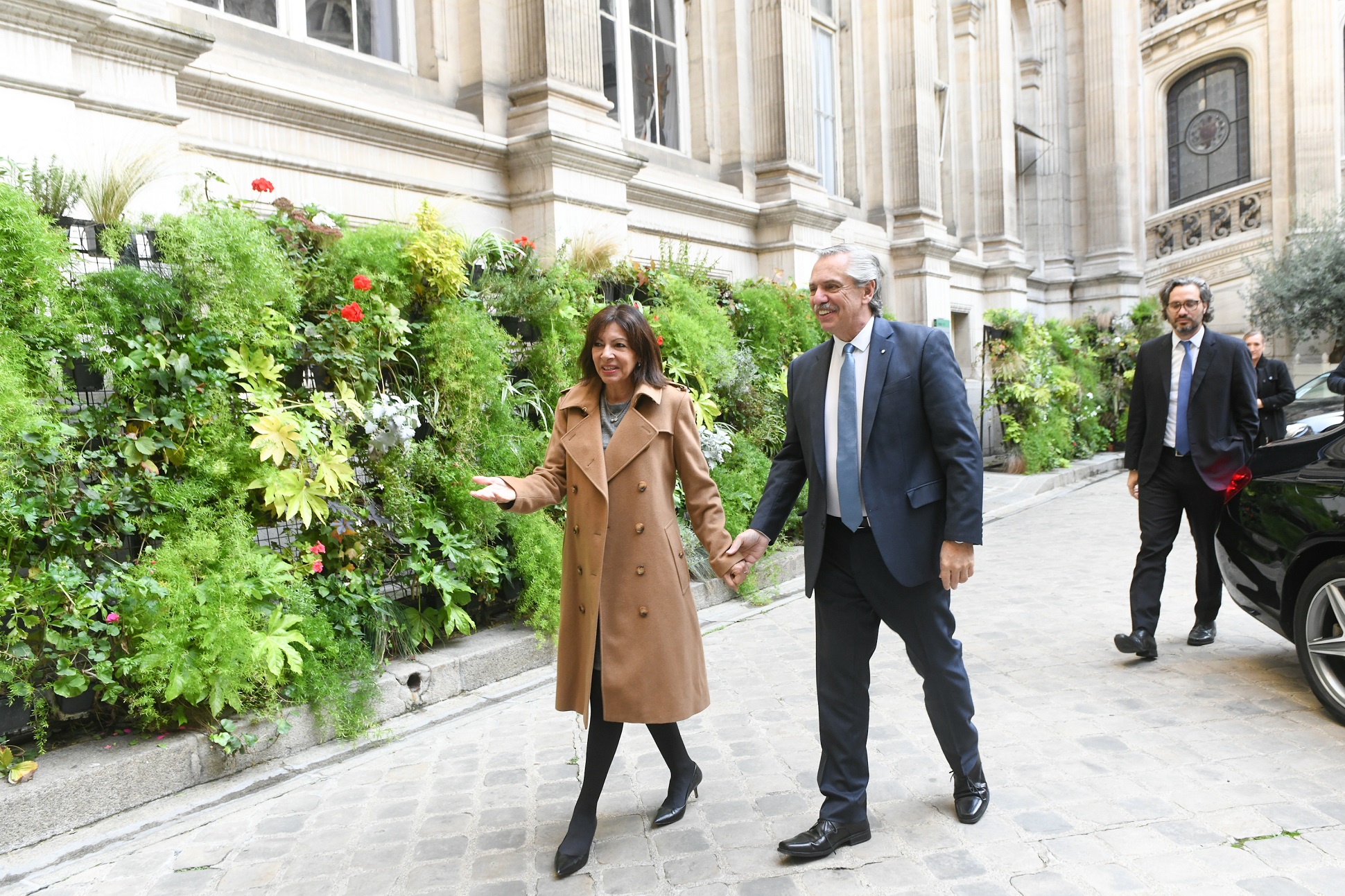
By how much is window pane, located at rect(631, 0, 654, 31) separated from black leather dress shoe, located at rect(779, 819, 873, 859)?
10194mm

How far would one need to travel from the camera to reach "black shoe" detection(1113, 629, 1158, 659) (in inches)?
193

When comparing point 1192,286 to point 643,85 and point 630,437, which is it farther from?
point 643,85

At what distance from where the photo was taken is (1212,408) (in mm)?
4805

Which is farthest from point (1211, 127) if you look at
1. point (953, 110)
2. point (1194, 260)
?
point (953, 110)

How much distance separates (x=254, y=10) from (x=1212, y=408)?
7278 mm

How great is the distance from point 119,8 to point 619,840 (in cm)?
526

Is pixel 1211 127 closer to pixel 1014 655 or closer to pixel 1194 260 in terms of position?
pixel 1194 260

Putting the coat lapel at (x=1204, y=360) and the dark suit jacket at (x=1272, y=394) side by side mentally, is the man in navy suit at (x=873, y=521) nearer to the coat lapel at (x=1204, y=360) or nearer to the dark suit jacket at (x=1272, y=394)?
the coat lapel at (x=1204, y=360)

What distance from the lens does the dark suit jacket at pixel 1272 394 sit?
8.07 m

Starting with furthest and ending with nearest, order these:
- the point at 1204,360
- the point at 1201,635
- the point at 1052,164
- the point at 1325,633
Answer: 1. the point at 1052,164
2. the point at 1201,635
3. the point at 1204,360
4. the point at 1325,633

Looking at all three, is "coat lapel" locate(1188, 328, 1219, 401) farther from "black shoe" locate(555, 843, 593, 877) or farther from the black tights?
"black shoe" locate(555, 843, 593, 877)

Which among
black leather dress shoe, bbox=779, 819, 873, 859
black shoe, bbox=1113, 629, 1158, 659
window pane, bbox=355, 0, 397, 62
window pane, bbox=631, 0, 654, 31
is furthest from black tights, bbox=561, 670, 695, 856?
window pane, bbox=631, 0, 654, 31

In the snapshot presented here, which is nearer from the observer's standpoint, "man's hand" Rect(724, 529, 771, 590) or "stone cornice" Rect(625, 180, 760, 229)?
"man's hand" Rect(724, 529, 771, 590)

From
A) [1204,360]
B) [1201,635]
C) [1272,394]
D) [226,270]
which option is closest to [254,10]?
[226,270]
